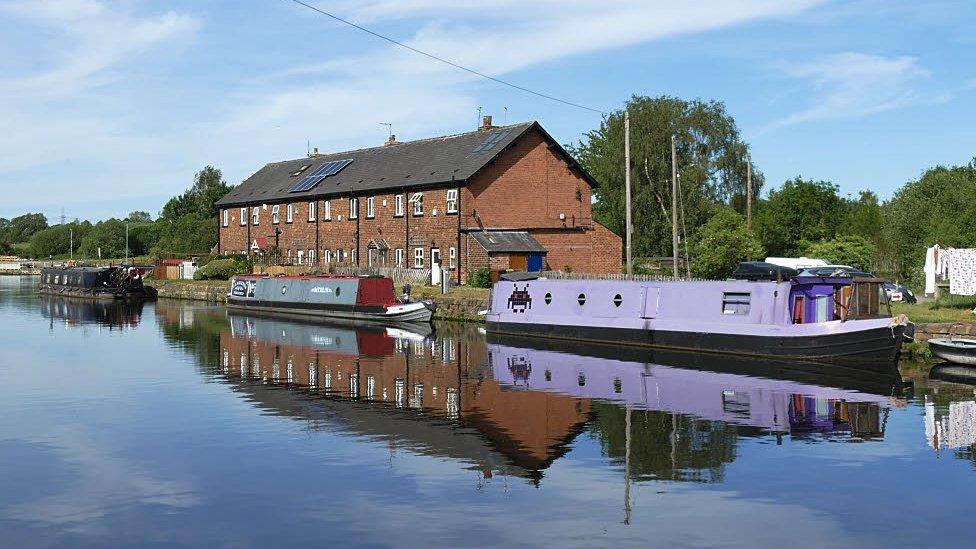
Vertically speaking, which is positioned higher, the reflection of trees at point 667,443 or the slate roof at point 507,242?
the slate roof at point 507,242

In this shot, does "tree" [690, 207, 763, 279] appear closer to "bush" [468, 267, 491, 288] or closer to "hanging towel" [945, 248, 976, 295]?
"bush" [468, 267, 491, 288]

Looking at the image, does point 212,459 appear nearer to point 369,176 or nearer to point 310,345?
point 310,345

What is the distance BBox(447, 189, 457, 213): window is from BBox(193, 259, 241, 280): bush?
21.2m

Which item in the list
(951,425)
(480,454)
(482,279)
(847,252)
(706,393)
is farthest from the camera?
(847,252)

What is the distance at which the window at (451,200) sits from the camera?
164 feet

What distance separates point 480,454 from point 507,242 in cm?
3402

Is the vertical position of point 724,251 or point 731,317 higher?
point 724,251

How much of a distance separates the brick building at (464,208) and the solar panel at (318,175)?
0.28 metres

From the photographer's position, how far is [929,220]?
51.1 m

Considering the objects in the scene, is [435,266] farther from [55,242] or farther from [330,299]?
[55,242]

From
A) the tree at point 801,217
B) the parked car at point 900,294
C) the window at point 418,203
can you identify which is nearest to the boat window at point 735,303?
the parked car at point 900,294

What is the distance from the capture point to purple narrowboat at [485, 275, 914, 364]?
2619 centimetres

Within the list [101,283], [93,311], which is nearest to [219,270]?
[101,283]

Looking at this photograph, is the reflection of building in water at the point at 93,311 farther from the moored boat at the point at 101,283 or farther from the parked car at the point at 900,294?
the parked car at the point at 900,294
